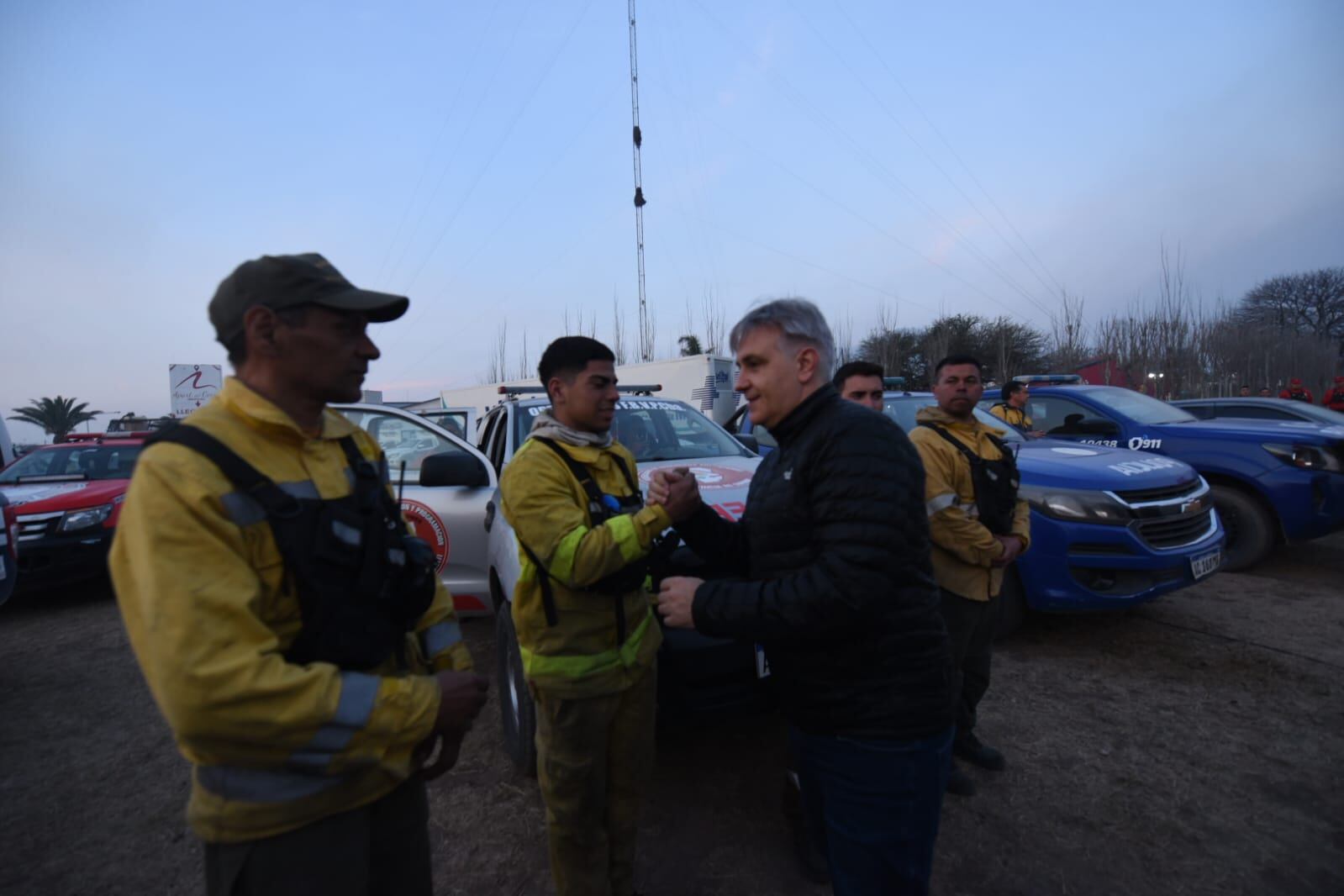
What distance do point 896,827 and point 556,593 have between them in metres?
1.15

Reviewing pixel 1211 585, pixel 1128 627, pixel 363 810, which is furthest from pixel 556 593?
pixel 1211 585

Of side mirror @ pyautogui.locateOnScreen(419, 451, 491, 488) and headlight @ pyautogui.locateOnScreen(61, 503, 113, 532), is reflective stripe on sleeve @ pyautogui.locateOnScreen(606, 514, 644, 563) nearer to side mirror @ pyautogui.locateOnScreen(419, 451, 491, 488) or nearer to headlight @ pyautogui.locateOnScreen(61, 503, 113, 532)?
side mirror @ pyautogui.locateOnScreen(419, 451, 491, 488)

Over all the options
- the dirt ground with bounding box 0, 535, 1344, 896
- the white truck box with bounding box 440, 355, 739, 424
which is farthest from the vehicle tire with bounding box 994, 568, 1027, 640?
the white truck box with bounding box 440, 355, 739, 424

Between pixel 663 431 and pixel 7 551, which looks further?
pixel 7 551

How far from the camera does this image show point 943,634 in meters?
1.61

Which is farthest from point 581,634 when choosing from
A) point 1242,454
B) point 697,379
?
point 697,379

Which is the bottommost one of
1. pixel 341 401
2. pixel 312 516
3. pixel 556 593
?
pixel 556 593

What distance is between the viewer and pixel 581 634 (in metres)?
2.07

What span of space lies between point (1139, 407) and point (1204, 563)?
3068 millimetres

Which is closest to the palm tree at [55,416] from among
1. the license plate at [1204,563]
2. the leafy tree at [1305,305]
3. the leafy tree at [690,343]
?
the leafy tree at [690,343]

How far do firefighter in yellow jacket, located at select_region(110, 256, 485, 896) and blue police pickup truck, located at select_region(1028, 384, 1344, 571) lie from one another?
5.81m

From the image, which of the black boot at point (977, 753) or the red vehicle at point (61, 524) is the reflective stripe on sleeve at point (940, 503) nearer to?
the black boot at point (977, 753)

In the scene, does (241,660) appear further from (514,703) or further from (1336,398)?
(1336,398)

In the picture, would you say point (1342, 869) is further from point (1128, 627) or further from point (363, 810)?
point (363, 810)
